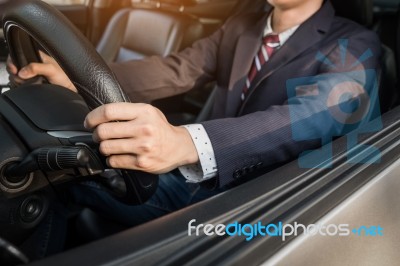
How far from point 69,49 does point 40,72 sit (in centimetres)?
35

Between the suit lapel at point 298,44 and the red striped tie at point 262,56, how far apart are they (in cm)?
5

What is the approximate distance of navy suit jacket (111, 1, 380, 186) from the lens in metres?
0.81

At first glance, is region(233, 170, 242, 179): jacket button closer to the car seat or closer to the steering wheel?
the steering wheel

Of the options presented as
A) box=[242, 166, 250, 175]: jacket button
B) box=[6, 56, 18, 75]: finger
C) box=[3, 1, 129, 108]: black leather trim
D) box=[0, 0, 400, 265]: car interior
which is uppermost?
box=[3, 1, 129, 108]: black leather trim

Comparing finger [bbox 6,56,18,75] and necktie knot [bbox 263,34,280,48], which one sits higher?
finger [bbox 6,56,18,75]

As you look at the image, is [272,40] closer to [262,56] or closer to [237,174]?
[262,56]

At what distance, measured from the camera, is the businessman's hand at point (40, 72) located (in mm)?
887

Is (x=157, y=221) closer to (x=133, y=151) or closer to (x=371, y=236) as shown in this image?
→ (x=133, y=151)

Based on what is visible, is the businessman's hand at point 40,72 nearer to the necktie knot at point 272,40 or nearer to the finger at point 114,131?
the finger at point 114,131

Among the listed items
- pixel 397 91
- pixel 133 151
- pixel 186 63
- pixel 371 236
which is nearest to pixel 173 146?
pixel 133 151

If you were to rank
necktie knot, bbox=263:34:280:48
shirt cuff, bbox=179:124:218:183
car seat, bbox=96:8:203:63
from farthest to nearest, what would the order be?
car seat, bbox=96:8:203:63, necktie knot, bbox=263:34:280:48, shirt cuff, bbox=179:124:218:183

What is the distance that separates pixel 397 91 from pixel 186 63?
0.68m

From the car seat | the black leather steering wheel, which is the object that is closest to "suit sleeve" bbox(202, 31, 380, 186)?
the black leather steering wheel

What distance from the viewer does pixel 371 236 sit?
29.3 inches
